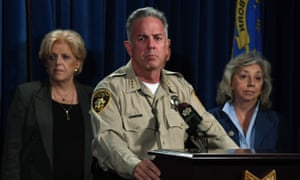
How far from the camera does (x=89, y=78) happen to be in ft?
10.5

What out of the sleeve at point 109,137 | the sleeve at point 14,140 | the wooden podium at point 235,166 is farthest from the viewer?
the sleeve at point 14,140

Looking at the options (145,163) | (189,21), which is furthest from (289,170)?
(189,21)

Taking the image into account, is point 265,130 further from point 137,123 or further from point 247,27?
point 137,123

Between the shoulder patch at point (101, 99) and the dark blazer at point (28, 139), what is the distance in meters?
0.52

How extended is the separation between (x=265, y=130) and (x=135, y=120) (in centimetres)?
106

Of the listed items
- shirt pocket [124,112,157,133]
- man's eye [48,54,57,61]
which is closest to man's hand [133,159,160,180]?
shirt pocket [124,112,157,133]

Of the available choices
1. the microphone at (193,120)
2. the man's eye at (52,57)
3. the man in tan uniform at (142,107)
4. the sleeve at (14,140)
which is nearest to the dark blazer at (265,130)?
the man in tan uniform at (142,107)

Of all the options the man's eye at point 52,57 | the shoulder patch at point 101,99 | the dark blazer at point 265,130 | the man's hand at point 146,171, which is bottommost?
the dark blazer at point 265,130

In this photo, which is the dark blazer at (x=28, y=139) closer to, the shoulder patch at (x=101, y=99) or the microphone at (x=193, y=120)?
the shoulder patch at (x=101, y=99)

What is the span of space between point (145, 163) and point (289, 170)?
0.47 meters

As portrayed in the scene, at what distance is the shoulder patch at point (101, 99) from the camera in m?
2.36

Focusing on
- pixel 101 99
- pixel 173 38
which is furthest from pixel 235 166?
pixel 173 38

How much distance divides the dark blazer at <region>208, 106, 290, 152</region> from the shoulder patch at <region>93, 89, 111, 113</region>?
3.10 feet

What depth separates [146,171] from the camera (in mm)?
1934
